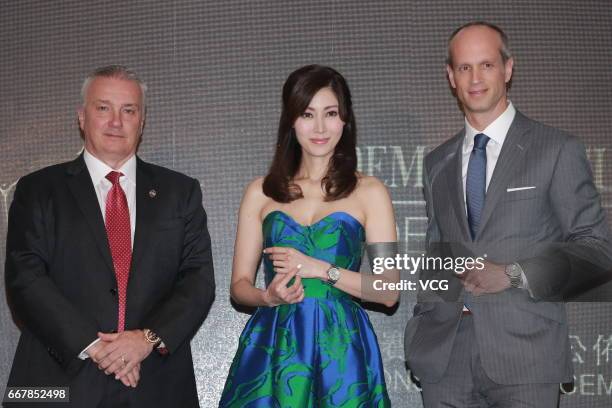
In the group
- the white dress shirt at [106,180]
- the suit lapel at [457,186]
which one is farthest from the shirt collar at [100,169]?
the suit lapel at [457,186]

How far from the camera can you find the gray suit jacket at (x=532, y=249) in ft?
8.59

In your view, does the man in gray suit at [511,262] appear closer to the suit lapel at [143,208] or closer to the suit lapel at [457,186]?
the suit lapel at [457,186]

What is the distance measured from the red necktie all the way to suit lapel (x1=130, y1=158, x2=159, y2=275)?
33 millimetres

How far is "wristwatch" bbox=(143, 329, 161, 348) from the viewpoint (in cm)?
292

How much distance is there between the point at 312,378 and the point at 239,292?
1.52ft

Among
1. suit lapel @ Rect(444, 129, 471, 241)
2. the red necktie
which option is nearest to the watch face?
suit lapel @ Rect(444, 129, 471, 241)

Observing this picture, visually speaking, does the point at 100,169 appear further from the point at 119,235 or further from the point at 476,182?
the point at 476,182

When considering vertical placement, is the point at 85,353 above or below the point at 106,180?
below

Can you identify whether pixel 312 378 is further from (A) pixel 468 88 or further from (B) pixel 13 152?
(B) pixel 13 152

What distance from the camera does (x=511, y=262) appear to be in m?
2.66

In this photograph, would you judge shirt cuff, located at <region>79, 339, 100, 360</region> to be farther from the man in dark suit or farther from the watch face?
the watch face

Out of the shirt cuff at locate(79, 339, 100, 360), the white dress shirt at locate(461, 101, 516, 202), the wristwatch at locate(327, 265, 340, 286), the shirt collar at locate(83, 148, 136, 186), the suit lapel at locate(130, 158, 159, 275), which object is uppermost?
the white dress shirt at locate(461, 101, 516, 202)

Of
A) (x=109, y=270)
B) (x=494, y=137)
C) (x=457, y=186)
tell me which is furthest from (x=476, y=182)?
(x=109, y=270)

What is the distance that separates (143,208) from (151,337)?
20.6 inches
